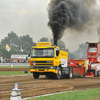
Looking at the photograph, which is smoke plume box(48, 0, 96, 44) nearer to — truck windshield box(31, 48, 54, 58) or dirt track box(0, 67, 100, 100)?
truck windshield box(31, 48, 54, 58)

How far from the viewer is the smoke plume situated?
29.1 meters

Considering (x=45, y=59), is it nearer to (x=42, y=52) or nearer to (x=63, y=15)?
(x=42, y=52)

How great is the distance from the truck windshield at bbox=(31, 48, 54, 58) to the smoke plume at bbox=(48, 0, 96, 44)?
24.9 feet

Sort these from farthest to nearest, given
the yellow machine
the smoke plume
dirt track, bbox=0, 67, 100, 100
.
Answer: the smoke plume → the yellow machine → dirt track, bbox=0, 67, 100, 100

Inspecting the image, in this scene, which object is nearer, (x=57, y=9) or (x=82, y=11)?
(x=57, y=9)

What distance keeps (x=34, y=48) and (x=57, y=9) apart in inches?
357

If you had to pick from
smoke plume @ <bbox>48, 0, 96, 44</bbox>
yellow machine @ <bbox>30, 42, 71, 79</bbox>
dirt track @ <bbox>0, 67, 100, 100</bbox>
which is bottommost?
dirt track @ <bbox>0, 67, 100, 100</bbox>

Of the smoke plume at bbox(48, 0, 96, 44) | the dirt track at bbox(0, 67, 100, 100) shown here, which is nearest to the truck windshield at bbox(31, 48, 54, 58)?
the dirt track at bbox(0, 67, 100, 100)

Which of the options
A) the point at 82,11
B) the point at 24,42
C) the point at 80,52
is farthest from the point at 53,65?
the point at 24,42

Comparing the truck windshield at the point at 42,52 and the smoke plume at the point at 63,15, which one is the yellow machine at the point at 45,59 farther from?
the smoke plume at the point at 63,15

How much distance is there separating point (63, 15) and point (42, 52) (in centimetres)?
909

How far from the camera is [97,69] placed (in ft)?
89.4

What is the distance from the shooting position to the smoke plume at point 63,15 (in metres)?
29.1

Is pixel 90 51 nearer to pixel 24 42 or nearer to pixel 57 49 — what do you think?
pixel 57 49
